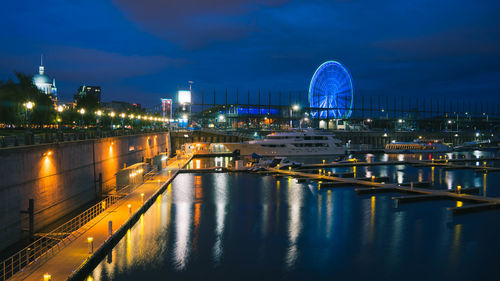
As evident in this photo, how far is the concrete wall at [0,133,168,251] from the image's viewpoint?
21781 mm

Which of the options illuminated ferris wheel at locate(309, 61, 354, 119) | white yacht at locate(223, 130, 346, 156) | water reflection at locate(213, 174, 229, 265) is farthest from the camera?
illuminated ferris wheel at locate(309, 61, 354, 119)

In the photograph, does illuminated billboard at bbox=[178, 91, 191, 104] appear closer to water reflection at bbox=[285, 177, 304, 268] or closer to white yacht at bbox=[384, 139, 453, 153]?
white yacht at bbox=[384, 139, 453, 153]

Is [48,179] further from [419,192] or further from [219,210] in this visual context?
[419,192]

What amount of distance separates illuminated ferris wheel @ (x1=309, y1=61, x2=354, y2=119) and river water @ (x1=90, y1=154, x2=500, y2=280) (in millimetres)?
74177

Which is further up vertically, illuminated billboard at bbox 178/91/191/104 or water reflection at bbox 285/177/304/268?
illuminated billboard at bbox 178/91/191/104

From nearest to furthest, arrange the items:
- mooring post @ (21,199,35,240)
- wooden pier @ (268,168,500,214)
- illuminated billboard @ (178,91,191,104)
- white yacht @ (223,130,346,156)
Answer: mooring post @ (21,199,35,240), wooden pier @ (268,168,500,214), white yacht @ (223,130,346,156), illuminated billboard @ (178,91,191,104)

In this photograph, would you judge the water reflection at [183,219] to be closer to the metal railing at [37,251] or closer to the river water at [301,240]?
the river water at [301,240]

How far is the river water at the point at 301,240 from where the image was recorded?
2069cm

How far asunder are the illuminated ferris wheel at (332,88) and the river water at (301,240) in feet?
243

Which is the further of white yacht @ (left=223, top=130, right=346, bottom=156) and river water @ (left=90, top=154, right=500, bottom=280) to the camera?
white yacht @ (left=223, top=130, right=346, bottom=156)

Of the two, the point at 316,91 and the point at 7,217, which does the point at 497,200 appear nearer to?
the point at 7,217

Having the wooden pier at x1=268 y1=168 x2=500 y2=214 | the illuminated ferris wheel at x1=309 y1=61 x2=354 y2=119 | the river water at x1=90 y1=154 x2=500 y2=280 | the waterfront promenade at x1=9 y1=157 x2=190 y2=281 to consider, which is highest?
the illuminated ferris wheel at x1=309 y1=61 x2=354 y2=119

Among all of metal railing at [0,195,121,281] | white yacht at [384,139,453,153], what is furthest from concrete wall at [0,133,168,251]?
white yacht at [384,139,453,153]

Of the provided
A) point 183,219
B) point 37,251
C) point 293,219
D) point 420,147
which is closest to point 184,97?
point 420,147
